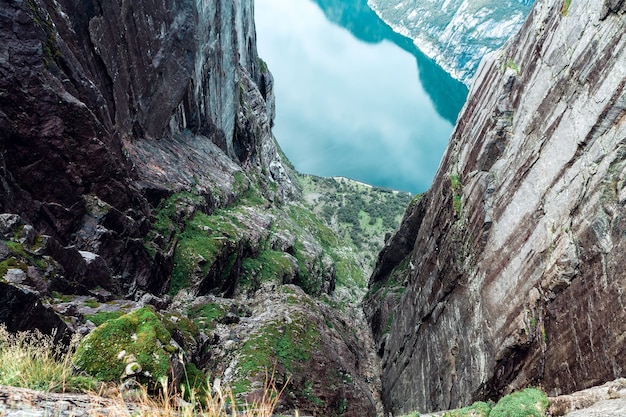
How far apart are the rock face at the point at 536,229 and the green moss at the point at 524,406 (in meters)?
1.49

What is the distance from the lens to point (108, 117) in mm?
23391

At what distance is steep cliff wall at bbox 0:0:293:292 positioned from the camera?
16906mm

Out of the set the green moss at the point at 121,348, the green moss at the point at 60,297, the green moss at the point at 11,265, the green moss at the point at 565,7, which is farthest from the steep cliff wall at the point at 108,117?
the green moss at the point at 565,7

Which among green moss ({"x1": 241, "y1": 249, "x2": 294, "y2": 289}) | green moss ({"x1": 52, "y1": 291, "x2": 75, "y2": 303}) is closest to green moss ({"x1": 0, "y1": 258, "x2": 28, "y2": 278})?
green moss ({"x1": 52, "y1": 291, "x2": 75, "y2": 303})

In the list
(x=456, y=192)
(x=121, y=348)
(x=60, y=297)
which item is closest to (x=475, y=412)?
(x=121, y=348)

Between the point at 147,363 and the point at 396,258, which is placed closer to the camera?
the point at 147,363

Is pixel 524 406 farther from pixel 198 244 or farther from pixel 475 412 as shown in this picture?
pixel 198 244

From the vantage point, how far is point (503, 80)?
2102cm

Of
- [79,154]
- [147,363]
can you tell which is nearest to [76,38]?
[79,154]

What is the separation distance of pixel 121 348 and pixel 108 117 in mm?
18913

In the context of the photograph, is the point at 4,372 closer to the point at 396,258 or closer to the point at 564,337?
the point at 564,337

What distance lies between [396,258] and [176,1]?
36.1 m

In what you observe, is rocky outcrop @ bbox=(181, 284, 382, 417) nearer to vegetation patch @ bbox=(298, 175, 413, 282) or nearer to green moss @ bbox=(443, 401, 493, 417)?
green moss @ bbox=(443, 401, 493, 417)

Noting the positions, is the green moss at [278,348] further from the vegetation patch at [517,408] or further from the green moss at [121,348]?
the vegetation patch at [517,408]
